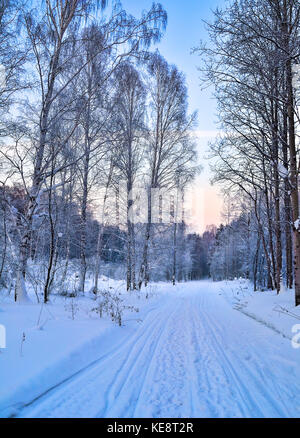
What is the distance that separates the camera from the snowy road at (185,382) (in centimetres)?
221

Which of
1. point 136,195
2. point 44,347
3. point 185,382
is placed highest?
point 136,195

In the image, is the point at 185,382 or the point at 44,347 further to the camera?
the point at 44,347

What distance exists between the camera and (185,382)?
2.77 m

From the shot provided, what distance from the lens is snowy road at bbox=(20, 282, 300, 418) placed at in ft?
7.24

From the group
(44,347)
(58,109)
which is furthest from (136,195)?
(44,347)

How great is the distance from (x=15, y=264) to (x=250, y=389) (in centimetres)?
669

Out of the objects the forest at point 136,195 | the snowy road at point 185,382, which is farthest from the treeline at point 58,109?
the snowy road at point 185,382

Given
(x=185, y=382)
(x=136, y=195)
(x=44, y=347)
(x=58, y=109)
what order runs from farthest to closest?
1. (x=136, y=195)
2. (x=58, y=109)
3. (x=44, y=347)
4. (x=185, y=382)

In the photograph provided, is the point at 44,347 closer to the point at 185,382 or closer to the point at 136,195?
the point at 185,382

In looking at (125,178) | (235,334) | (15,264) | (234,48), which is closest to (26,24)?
(234,48)

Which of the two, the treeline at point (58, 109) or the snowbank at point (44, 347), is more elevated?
the treeline at point (58, 109)

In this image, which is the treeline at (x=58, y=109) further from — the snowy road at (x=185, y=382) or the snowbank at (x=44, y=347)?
the snowy road at (x=185, y=382)

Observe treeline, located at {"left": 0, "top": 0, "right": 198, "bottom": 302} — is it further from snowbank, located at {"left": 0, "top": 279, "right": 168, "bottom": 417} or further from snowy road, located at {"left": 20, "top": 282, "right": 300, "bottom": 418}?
snowy road, located at {"left": 20, "top": 282, "right": 300, "bottom": 418}

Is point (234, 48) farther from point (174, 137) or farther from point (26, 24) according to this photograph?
point (174, 137)
